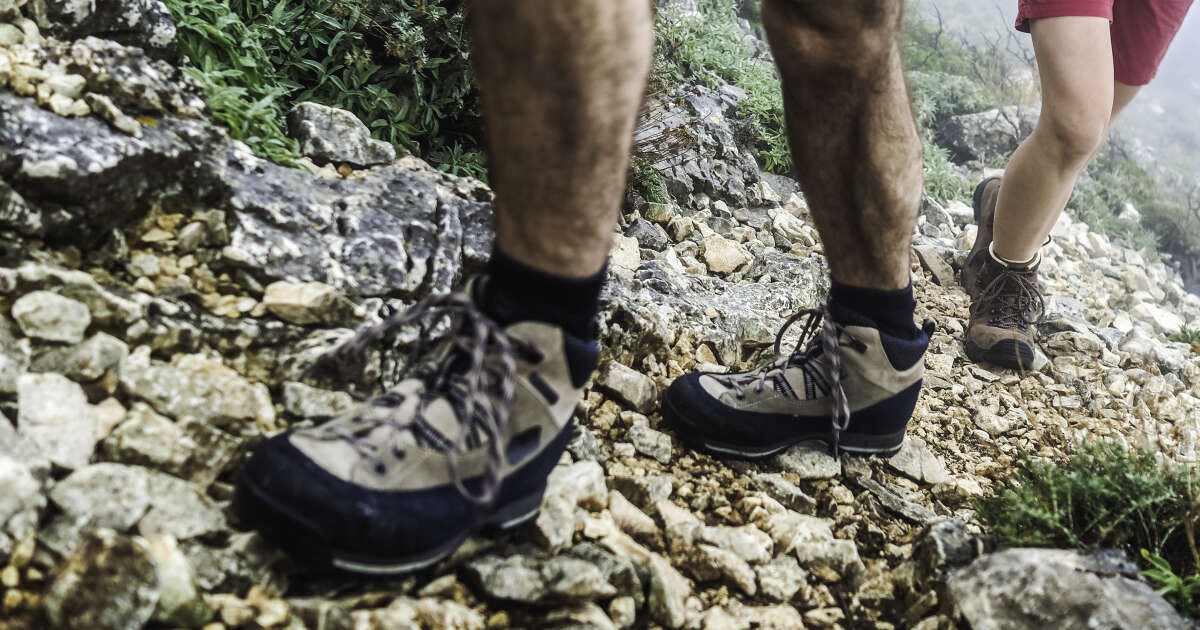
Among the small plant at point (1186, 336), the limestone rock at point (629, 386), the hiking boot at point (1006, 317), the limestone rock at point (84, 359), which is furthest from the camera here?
the small plant at point (1186, 336)

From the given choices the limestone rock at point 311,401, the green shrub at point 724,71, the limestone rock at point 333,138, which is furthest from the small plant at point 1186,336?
the limestone rock at point 311,401

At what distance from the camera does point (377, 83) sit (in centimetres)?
294

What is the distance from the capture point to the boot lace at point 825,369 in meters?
1.92

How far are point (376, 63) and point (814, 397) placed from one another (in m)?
2.13

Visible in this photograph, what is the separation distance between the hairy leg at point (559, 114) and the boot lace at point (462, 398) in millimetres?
154

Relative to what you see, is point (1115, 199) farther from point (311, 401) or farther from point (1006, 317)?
point (311, 401)

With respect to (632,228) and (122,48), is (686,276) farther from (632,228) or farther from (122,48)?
(122,48)

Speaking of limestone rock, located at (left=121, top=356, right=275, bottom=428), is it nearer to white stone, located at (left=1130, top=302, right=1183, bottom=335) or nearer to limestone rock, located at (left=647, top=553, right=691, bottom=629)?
limestone rock, located at (left=647, top=553, right=691, bottom=629)

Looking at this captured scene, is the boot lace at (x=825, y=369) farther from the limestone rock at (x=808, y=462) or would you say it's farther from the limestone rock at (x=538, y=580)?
the limestone rock at (x=538, y=580)

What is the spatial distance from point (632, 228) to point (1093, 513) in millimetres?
2105

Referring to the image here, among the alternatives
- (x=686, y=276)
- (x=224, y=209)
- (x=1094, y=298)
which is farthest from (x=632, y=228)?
(x=1094, y=298)

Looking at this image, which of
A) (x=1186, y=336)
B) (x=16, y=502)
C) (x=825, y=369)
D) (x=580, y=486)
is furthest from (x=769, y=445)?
(x=1186, y=336)

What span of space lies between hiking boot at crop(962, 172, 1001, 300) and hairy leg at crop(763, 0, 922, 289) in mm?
1867

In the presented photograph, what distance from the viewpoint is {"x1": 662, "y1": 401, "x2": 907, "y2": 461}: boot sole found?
1956 mm
